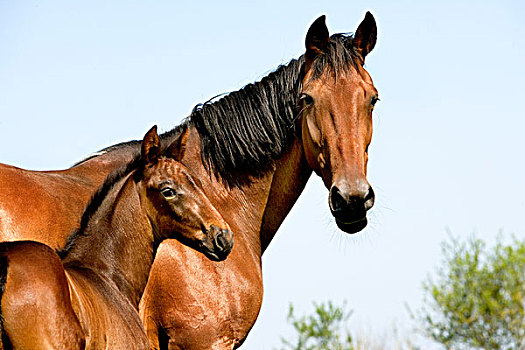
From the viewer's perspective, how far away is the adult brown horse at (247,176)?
17.8 ft

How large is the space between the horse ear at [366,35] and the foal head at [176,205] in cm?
182

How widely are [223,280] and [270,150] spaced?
1180 mm

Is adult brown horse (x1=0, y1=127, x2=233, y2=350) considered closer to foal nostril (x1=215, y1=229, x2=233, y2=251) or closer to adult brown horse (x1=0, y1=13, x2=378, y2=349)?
foal nostril (x1=215, y1=229, x2=233, y2=251)

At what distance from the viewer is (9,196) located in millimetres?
5328

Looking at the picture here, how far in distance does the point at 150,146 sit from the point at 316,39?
1646 millimetres

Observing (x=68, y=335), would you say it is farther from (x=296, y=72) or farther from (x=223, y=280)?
(x=296, y=72)

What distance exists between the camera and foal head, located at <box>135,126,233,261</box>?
5.33m

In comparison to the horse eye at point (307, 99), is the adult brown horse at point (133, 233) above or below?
below

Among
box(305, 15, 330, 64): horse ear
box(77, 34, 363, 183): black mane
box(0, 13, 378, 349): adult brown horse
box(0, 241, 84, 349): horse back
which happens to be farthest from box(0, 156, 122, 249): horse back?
box(305, 15, 330, 64): horse ear

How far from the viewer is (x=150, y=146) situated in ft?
17.8

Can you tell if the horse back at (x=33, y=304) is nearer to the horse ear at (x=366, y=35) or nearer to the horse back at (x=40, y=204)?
the horse back at (x=40, y=204)

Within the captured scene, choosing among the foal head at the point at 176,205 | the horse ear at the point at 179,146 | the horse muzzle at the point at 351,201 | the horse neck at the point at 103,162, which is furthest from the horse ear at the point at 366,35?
the horse neck at the point at 103,162

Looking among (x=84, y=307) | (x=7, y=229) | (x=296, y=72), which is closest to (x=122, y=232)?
(x=7, y=229)

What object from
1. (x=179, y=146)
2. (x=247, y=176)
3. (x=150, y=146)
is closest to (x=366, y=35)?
(x=247, y=176)
